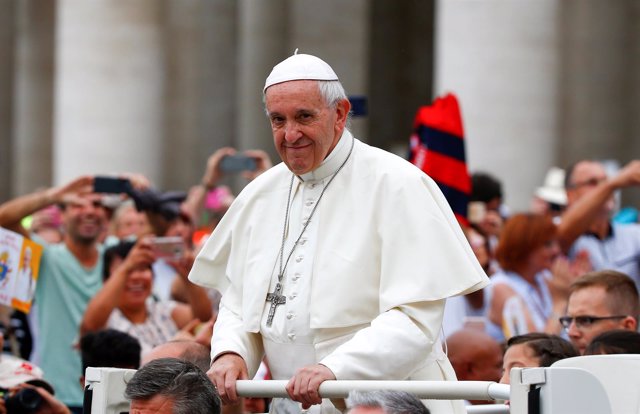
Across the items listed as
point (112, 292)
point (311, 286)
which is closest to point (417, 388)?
point (311, 286)

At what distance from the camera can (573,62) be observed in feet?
63.2

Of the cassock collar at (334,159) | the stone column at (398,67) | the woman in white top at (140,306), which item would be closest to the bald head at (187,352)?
the cassock collar at (334,159)

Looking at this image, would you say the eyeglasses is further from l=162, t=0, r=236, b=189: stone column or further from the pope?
l=162, t=0, r=236, b=189: stone column

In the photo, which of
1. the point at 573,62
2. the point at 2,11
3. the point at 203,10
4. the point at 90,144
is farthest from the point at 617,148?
the point at 2,11

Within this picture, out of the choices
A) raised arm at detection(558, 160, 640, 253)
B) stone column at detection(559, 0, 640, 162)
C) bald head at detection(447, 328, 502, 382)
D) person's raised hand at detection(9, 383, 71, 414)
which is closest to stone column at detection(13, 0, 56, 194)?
stone column at detection(559, 0, 640, 162)

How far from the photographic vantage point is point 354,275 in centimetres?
477

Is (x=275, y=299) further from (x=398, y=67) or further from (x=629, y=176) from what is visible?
(x=398, y=67)

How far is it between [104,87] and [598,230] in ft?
35.2

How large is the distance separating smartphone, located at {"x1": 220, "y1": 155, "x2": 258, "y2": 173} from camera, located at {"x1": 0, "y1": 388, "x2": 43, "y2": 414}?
3380 millimetres

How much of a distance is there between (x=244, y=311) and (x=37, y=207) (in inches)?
163

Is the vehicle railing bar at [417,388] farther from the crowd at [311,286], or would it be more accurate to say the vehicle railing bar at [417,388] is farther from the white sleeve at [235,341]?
the white sleeve at [235,341]

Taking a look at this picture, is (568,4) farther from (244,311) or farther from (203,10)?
(244,311)

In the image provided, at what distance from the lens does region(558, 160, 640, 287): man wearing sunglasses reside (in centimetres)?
857

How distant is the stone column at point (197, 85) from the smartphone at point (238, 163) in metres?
14.3
